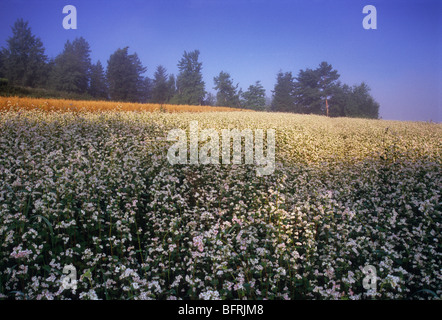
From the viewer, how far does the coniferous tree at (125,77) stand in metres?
19.7

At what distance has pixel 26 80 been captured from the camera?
17844 mm

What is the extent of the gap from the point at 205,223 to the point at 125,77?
1971 centimetres

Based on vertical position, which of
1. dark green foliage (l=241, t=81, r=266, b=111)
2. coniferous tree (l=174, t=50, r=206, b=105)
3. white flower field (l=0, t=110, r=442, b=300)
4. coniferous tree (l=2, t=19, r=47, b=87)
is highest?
dark green foliage (l=241, t=81, r=266, b=111)

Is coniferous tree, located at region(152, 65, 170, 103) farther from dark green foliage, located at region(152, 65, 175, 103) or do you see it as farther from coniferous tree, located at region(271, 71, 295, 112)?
coniferous tree, located at region(271, 71, 295, 112)

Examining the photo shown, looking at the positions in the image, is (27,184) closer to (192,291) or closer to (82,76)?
(192,291)

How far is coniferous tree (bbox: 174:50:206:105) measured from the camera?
11.8 metres

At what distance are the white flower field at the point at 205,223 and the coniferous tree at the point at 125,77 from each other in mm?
12317

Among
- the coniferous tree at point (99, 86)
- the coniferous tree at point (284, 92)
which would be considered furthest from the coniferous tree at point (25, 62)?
the coniferous tree at point (284, 92)

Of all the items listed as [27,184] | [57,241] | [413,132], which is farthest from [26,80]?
[413,132]

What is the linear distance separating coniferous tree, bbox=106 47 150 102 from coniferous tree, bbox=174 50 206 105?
5.20 meters

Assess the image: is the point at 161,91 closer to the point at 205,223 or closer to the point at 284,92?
the point at 284,92

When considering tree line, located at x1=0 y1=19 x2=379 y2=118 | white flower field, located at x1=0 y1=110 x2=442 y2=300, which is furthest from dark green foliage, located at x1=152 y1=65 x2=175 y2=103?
white flower field, located at x1=0 y1=110 x2=442 y2=300

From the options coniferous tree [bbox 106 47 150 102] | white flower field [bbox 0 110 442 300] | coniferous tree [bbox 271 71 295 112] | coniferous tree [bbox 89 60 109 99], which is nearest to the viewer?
white flower field [bbox 0 110 442 300]
